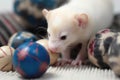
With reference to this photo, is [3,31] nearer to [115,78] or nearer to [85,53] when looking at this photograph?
[85,53]

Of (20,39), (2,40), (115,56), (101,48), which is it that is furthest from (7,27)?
(115,56)

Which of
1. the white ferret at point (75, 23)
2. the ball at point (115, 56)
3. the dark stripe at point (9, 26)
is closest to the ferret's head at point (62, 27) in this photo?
the white ferret at point (75, 23)

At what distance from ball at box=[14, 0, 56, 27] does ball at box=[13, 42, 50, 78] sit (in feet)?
1.72

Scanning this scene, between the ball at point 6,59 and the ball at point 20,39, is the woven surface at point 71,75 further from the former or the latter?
the ball at point 20,39

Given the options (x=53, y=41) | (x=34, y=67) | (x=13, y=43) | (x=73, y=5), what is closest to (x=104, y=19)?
(x=73, y=5)

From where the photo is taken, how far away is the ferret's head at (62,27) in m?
0.93

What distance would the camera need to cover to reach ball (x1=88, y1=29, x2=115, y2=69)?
2.95 ft

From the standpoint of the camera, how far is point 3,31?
1296mm

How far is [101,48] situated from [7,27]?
0.61 meters

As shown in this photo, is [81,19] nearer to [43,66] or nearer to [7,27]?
[43,66]

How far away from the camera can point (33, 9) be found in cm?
126

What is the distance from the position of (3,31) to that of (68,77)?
0.63 metres

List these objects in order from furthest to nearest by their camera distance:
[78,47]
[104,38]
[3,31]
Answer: [3,31] → [78,47] → [104,38]

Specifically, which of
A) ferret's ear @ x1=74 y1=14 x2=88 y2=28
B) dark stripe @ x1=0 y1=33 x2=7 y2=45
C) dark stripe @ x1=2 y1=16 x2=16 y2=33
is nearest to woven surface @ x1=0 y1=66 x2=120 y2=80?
ferret's ear @ x1=74 y1=14 x2=88 y2=28
